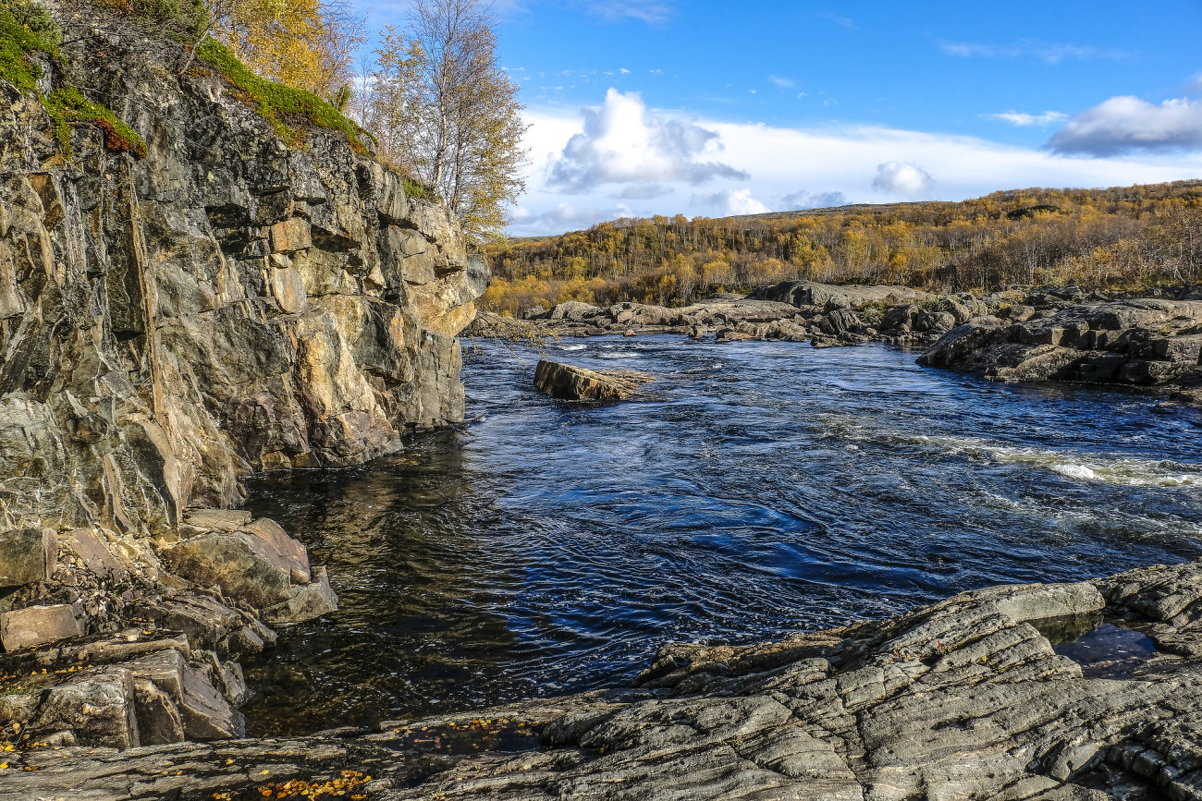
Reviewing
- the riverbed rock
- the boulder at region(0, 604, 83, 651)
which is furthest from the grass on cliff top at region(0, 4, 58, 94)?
the riverbed rock

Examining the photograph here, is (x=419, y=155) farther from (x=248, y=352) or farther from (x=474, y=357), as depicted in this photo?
(x=248, y=352)

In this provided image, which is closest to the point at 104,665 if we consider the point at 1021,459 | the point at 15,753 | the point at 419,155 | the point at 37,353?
the point at 15,753

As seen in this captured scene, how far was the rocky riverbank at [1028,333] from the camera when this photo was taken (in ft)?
111

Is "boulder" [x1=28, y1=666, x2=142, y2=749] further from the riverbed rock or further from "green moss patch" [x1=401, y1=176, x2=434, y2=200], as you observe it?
the riverbed rock

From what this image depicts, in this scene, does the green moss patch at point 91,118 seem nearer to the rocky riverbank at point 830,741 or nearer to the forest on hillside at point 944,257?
the rocky riverbank at point 830,741

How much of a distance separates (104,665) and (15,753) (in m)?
1.59

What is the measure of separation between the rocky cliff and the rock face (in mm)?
29761

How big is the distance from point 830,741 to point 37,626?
327 inches

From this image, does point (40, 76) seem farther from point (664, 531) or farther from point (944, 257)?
point (944, 257)

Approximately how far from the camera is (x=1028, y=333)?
40.6 metres

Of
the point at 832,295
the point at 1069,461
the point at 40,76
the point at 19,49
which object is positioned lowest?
the point at 1069,461

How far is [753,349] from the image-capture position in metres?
55.3

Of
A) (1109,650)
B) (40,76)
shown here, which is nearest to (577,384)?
(40,76)

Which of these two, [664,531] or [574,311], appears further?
[574,311]
